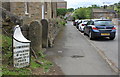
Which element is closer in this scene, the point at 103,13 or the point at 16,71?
the point at 16,71

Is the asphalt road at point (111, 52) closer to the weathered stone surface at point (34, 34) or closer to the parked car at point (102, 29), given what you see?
the parked car at point (102, 29)

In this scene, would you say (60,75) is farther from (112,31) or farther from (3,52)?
(112,31)

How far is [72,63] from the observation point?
6555mm

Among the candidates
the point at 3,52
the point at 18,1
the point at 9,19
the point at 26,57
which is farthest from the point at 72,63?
the point at 18,1

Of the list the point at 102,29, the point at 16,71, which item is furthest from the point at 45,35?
the point at 102,29

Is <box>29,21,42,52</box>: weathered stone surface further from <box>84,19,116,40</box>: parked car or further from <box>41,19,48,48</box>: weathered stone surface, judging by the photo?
<box>84,19,116,40</box>: parked car

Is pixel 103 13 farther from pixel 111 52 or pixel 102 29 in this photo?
pixel 111 52

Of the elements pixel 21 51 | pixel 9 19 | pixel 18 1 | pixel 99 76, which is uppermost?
pixel 18 1

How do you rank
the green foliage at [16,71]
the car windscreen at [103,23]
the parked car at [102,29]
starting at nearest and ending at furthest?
1. the green foliage at [16,71]
2. the parked car at [102,29]
3. the car windscreen at [103,23]

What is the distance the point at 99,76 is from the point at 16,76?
2276 mm

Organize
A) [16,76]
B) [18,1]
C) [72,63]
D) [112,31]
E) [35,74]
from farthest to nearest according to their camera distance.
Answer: [18,1]
[112,31]
[72,63]
[35,74]
[16,76]

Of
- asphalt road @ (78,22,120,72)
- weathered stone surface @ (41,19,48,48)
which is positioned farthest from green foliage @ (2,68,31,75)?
weathered stone surface @ (41,19,48,48)

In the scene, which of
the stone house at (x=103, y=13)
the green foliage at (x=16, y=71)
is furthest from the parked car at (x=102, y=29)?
the stone house at (x=103, y=13)

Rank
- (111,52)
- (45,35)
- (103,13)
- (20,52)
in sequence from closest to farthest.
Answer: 1. (20,52)
2. (111,52)
3. (45,35)
4. (103,13)
